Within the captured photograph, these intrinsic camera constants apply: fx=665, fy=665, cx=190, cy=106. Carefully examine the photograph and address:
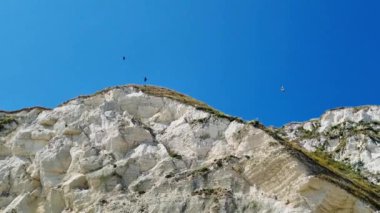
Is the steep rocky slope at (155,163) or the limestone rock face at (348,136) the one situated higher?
the limestone rock face at (348,136)

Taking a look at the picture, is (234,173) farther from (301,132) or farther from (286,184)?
(301,132)

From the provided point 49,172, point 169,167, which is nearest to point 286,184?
point 169,167

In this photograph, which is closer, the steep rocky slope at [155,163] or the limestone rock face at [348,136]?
the steep rocky slope at [155,163]

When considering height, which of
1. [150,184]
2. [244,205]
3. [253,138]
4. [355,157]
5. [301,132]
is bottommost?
[244,205]

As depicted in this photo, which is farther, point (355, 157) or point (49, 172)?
point (355, 157)

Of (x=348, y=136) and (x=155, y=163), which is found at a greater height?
(x=348, y=136)

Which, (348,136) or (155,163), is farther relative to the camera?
(348,136)

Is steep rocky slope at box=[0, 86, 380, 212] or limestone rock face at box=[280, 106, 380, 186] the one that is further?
limestone rock face at box=[280, 106, 380, 186]

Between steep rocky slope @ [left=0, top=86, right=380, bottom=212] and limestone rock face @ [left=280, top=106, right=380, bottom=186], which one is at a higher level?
limestone rock face @ [left=280, top=106, right=380, bottom=186]
